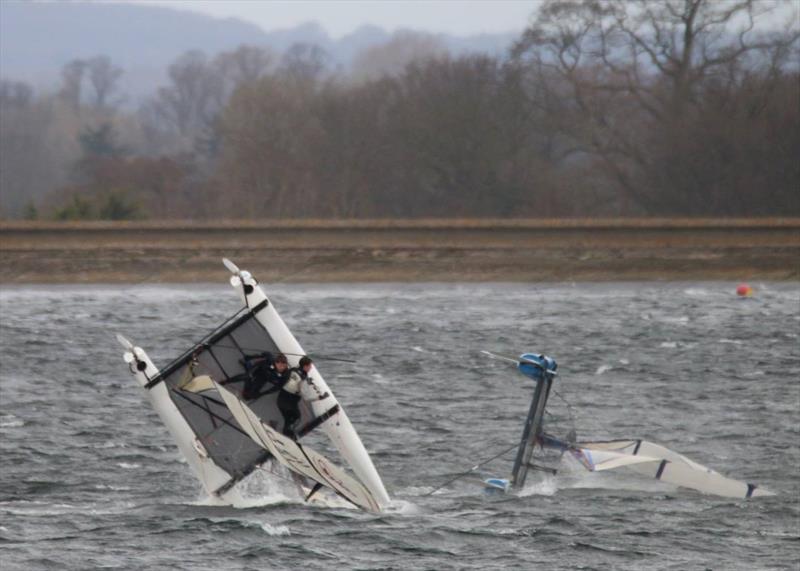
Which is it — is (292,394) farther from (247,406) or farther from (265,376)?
(247,406)

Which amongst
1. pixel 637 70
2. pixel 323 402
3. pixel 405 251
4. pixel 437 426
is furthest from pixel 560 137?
pixel 323 402

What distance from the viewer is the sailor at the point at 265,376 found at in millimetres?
19891

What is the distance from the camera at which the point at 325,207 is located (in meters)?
69.1

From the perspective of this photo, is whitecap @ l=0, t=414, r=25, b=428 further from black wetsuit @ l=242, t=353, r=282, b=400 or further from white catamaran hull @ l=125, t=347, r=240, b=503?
black wetsuit @ l=242, t=353, r=282, b=400

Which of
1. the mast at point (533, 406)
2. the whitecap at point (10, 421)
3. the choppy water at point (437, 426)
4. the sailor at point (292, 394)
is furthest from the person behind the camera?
the whitecap at point (10, 421)

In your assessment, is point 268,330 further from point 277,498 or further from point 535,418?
point 535,418

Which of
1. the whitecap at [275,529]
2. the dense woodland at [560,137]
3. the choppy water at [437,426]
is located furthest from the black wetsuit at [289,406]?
the dense woodland at [560,137]

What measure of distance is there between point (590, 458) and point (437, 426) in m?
5.05

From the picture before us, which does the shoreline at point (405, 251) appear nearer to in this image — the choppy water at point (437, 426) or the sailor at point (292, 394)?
the choppy water at point (437, 426)

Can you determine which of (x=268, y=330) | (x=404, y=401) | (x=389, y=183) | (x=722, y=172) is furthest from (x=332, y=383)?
(x=389, y=183)

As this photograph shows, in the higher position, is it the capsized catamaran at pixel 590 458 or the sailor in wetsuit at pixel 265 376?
the sailor in wetsuit at pixel 265 376

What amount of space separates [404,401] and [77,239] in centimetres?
2306

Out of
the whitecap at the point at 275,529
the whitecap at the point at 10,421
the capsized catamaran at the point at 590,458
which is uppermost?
the capsized catamaran at the point at 590,458

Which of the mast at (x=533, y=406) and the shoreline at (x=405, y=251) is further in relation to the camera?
the shoreline at (x=405, y=251)
